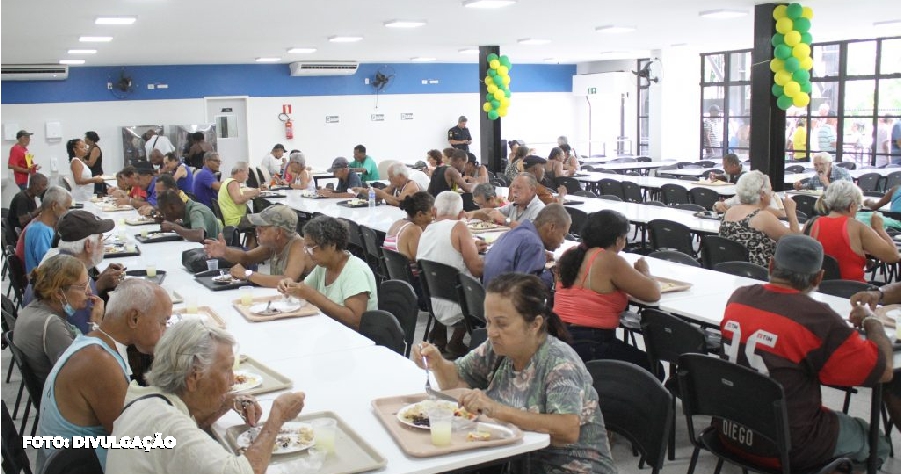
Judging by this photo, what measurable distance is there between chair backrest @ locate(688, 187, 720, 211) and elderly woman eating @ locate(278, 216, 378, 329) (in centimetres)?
601

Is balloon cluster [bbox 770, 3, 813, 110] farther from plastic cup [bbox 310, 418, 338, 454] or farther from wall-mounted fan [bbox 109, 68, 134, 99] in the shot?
wall-mounted fan [bbox 109, 68, 134, 99]

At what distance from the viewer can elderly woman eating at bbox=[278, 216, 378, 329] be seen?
4.48 m

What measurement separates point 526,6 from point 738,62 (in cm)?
985

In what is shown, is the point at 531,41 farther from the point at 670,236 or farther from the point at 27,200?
the point at 27,200

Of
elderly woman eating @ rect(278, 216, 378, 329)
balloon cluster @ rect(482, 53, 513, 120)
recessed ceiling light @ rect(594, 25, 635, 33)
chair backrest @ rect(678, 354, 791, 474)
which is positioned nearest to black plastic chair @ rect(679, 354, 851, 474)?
chair backrest @ rect(678, 354, 791, 474)

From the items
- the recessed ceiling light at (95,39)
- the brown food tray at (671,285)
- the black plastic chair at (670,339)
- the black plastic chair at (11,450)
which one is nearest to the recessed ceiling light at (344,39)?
the recessed ceiling light at (95,39)

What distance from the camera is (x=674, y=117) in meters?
17.7

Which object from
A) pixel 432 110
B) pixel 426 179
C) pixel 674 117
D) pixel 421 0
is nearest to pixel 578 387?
A: pixel 421 0

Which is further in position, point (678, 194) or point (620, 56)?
point (620, 56)

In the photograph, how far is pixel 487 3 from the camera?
8.28 m

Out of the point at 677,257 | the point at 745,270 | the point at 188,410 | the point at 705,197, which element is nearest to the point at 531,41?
the point at 705,197

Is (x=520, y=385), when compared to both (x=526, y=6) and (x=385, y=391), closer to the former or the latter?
(x=385, y=391)

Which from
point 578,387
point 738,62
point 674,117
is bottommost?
point 578,387

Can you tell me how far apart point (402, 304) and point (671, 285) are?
1534 mm
